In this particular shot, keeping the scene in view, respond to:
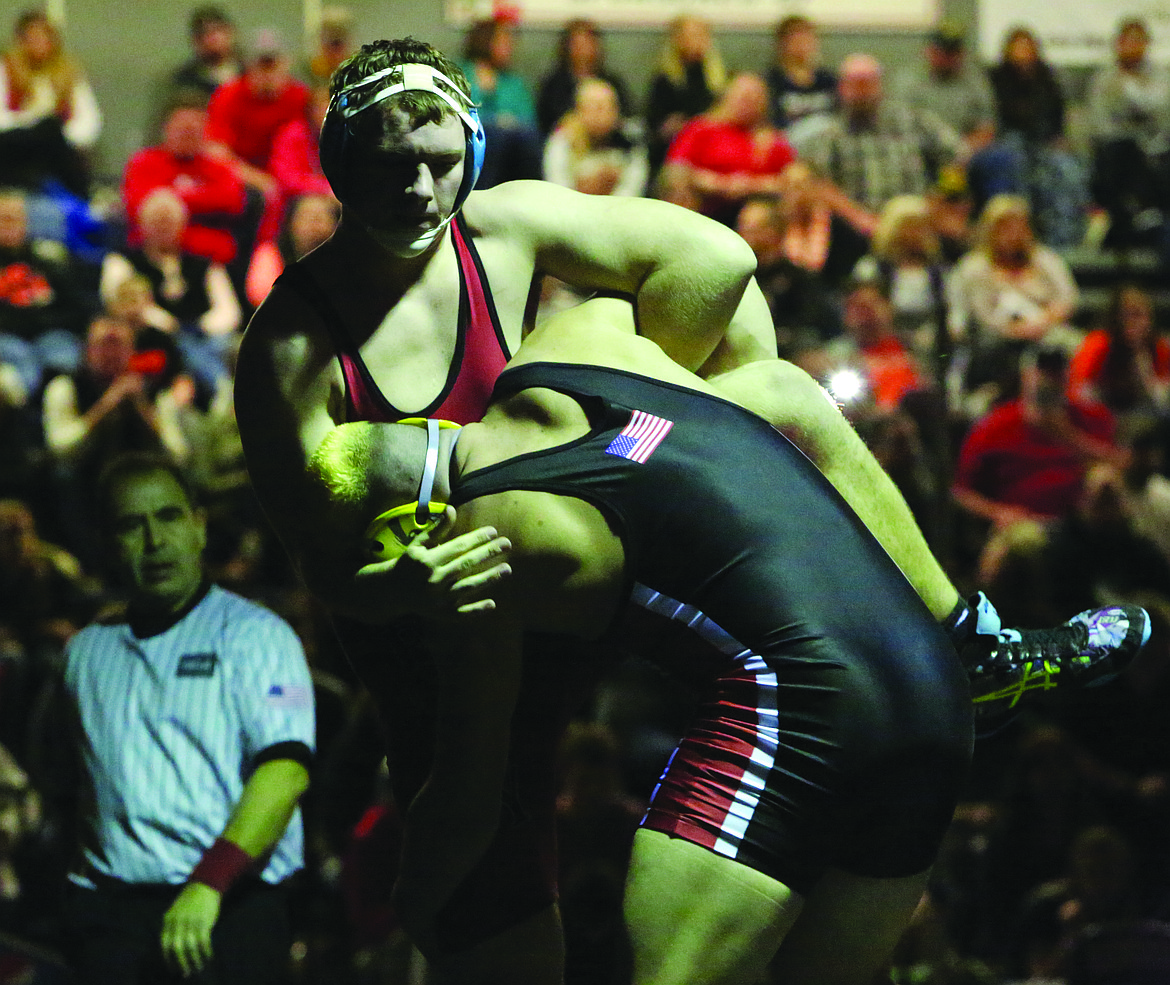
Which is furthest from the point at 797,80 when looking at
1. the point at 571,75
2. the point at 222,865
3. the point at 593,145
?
the point at 222,865

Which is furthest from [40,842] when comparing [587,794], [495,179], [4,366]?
[495,179]

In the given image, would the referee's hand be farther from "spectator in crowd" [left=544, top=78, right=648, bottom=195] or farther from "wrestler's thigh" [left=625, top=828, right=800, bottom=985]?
"spectator in crowd" [left=544, top=78, right=648, bottom=195]

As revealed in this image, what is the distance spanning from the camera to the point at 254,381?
2.64 m

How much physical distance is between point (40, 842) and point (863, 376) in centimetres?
351

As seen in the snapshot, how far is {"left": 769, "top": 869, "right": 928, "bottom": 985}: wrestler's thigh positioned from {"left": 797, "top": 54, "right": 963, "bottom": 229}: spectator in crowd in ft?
20.4

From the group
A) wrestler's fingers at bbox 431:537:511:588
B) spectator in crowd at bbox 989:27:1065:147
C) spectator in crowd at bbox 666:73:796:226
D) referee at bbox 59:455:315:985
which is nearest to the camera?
wrestler's fingers at bbox 431:537:511:588

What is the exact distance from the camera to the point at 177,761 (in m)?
3.56

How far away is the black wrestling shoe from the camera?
2.80m

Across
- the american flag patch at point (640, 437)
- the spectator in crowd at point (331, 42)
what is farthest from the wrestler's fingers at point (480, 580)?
the spectator in crowd at point (331, 42)

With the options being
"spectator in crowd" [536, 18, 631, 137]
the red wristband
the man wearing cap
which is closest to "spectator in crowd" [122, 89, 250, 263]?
"spectator in crowd" [536, 18, 631, 137]

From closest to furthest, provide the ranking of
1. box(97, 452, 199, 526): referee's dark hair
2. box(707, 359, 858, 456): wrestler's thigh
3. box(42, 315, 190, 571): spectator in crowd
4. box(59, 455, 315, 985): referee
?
box(707, 359, 858, 456): wrestler's thigh, box(59, 455, 315, 985): referee, box(97, 452, 199, 526): referee's dark hair, box(42, 315, 190, 571): spectator in crowd

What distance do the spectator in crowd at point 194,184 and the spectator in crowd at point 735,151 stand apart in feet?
6.71

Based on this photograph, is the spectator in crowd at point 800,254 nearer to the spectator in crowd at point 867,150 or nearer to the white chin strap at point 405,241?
the spectator in crowd at point 867,150

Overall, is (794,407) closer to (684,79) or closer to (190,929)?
(190,929)
